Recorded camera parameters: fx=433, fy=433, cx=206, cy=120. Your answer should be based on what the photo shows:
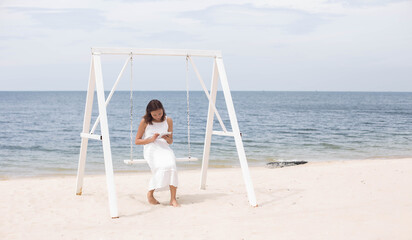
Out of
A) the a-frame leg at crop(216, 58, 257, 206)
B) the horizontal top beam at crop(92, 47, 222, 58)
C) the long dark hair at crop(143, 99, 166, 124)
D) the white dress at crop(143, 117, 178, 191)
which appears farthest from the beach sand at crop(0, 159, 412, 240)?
the horizontal top beam at crop(92, 47, 222, 58)

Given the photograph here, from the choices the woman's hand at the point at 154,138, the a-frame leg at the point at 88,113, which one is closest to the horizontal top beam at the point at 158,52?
the a-frame leg at the point at 88,113

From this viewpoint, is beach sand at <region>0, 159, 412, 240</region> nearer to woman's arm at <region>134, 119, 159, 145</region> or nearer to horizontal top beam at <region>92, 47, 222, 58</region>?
woman's arm at <region>134, 119, 159, 145</region>

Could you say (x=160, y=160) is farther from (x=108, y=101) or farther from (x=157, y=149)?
(x=108, y=101)

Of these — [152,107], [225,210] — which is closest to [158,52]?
[152,107]

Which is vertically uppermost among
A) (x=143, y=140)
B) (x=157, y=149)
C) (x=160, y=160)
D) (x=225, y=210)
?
(x=143, y=140)

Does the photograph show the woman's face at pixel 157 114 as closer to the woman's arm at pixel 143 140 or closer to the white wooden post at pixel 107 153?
the woman's arm at pixel 143 140

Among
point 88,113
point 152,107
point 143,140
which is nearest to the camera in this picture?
point 152,107

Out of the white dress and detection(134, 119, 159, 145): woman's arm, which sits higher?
detection(134, 119, 159, 145): woman's arm

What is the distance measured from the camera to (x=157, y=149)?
5.72 metres

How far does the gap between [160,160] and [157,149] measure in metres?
0.19

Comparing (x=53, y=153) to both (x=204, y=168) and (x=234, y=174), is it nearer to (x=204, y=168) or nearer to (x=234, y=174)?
(x=234, y=174)

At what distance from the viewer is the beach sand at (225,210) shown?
443 centimetres

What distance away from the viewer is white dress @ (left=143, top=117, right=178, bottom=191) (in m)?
5.54

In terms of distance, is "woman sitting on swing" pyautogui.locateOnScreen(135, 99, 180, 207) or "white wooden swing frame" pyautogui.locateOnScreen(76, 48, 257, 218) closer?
"white wooden swing frame" pyautogui.locateOnScreen(76, 48, 257, 218)
